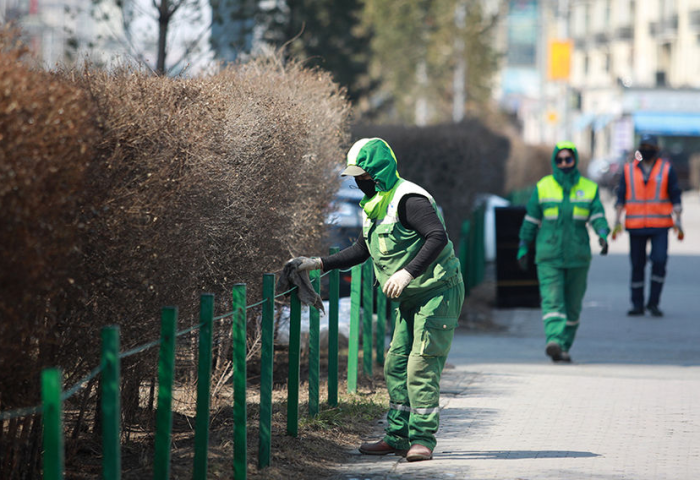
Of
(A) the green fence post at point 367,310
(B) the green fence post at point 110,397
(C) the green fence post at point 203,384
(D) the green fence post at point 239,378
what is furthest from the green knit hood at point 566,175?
(B) the green fence post at point 110,397

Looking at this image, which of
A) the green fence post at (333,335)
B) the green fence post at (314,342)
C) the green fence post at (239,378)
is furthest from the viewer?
the green fence post at (333,335)

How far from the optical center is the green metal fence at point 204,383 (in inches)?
130

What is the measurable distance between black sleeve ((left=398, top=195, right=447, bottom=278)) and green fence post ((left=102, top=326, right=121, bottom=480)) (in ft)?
6.47

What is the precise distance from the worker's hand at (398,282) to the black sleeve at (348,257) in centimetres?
55

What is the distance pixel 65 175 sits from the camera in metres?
3.79

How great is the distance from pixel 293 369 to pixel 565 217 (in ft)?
13.1

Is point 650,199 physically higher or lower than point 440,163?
lower

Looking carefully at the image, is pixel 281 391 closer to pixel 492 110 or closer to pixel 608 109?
pixel 492 110

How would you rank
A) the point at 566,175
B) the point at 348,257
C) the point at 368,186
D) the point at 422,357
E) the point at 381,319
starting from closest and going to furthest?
the point at 422,357 → the point at 368,186 → the point at 348,257 → the point at 381,319 → the point at 566,175

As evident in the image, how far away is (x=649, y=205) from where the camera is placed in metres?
11.9

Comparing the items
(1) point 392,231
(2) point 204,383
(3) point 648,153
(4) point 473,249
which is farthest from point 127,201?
(4) point 473,249

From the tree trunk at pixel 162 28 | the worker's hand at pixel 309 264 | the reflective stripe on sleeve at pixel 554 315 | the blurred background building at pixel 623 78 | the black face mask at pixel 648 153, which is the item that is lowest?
the reflective stripe on sleeve at pixel 554 315

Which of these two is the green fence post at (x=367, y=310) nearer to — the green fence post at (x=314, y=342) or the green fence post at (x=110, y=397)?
the green fence post at (x=314, y=342)

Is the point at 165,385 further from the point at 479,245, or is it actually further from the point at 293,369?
the point at 479,245
